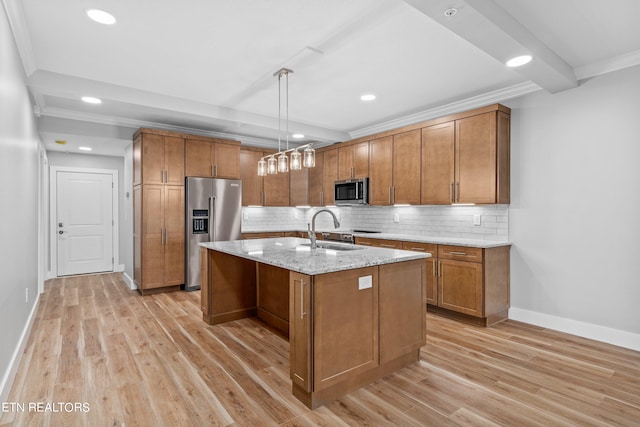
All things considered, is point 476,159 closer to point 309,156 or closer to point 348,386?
point 309,156

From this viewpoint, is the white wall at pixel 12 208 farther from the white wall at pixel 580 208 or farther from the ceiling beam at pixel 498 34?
the white wall at pixel 580 208

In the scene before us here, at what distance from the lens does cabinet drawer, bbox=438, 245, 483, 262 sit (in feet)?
11.7

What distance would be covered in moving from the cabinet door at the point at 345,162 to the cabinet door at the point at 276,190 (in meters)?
1.19

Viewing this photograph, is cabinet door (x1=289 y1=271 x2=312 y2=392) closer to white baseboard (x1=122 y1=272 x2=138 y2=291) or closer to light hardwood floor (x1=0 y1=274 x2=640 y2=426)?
light hardwood floor (x1=0 y1=274 x2=640 y2=426)

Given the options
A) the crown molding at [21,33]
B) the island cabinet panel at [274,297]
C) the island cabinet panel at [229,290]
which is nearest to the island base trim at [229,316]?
the island cabinet panel at [229,290]

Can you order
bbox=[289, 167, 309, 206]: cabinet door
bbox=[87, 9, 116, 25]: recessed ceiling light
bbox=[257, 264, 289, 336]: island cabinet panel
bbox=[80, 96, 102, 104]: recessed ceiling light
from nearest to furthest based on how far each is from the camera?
1. bbox=[87, 9, 116, 25]: recessed ceiling light
2. bbox=[257, 264, 289, 336]: island cabinet panel
3. bbox=[80, 96, 102, 104]: recessed ceiling light
4. bbox=[289, 167, 309, 206]: cabinet door

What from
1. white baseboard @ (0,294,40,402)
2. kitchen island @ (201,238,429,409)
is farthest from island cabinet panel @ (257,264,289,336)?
white baseboard @ (0,294,40,402)

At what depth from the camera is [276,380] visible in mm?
2455

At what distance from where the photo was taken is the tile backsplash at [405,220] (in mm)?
4051

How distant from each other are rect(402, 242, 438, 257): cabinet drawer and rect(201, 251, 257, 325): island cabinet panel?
6.21 ft

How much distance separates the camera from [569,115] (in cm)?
343

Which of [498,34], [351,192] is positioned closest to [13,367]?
[498,34]

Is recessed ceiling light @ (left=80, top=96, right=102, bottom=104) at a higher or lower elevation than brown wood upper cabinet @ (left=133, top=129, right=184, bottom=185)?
higher

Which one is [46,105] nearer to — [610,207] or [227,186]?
[227,186]
